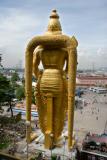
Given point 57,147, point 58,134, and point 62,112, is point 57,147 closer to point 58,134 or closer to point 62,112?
point 58,134

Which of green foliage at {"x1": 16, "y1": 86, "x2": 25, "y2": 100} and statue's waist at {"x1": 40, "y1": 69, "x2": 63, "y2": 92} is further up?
statue's waist at {"x1": 40, "y1": 69, "x2": 63, "y2": 92}

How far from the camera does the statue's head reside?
8.60 meters

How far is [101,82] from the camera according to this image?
3292 inches

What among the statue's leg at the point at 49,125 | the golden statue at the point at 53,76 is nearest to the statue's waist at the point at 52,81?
the golden statue at the point at 53,76

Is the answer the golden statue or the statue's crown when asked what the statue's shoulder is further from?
the statue's crown

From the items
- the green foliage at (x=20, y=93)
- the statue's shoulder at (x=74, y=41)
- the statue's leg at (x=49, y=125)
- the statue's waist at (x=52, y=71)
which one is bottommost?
the green foliage at (x=20, y=93)

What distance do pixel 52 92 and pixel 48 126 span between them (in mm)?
1310

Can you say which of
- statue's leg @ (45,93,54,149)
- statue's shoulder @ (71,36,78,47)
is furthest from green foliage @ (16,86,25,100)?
statue's shoulder @ (71,36,78,47)

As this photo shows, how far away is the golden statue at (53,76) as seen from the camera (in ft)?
27.4

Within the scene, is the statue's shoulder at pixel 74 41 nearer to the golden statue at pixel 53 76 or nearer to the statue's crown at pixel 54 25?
the golden statue at pixel 53 76

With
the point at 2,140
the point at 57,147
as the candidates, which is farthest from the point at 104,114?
the point at 57,147

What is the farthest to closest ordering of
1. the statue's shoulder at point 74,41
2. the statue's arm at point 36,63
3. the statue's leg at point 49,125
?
the statue's arm at point 36,63
the statue's leg at point 49,125
the statue's shoulder at point 74,41

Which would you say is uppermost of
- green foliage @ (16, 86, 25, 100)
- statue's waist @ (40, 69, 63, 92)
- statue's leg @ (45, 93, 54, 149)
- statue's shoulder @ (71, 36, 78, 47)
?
statue's shoulder @ (71, 36, 78, 47)

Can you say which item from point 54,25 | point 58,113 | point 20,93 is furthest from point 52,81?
point 20,93
